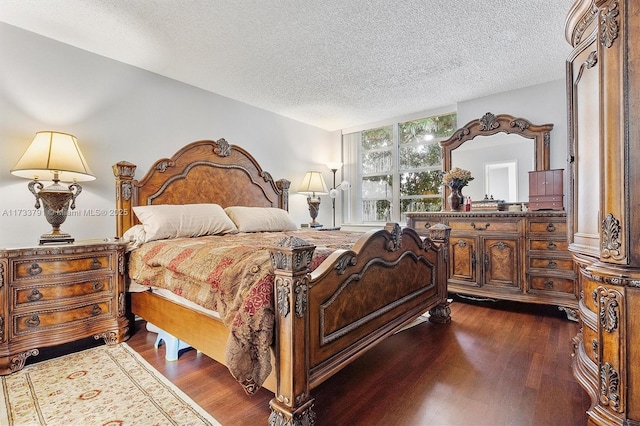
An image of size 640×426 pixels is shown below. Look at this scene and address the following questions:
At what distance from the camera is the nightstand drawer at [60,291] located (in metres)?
1.98

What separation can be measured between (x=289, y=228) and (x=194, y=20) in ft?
6.76

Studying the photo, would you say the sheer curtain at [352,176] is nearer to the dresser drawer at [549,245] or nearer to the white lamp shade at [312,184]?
the white lamp shade at [312,184]

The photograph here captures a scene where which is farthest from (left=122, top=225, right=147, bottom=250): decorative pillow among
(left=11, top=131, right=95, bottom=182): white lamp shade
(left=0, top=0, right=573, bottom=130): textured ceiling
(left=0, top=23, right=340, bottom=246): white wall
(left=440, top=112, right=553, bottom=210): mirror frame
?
(left=440, top=112, right=553, bottom=210): mirror frame

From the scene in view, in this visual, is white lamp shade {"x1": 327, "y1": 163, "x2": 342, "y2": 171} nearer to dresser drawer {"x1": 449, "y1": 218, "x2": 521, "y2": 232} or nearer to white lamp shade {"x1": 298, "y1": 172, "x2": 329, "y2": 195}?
white lamp shade {"x1": 298, "y1": 172, "x2": 329, "y2": 195}

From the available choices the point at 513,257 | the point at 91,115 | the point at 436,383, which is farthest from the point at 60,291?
the point at 513,257

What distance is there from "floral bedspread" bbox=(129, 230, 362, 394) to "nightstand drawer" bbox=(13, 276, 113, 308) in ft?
1.92

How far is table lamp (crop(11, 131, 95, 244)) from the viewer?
2207 millimetres

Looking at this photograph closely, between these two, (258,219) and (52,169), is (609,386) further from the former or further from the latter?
(52,169)

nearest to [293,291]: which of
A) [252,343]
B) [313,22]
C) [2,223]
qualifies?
[252,343]

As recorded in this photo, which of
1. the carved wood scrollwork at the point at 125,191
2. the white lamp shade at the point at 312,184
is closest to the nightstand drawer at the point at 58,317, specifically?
the carved wood scrollwork at the point at 125,191

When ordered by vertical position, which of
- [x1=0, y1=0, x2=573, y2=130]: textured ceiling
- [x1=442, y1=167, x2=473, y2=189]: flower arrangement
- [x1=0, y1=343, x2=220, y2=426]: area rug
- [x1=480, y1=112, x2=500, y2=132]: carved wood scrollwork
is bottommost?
[x1=0, y1=343, x2=220, y2=426]: area rug

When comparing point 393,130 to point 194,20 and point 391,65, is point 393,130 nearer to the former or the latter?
point 391,65

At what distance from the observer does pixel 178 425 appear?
139cm

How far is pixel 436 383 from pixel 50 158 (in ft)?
9.58
